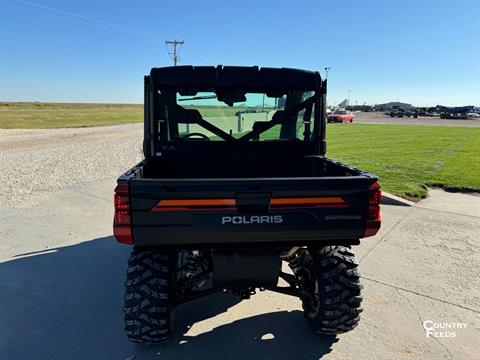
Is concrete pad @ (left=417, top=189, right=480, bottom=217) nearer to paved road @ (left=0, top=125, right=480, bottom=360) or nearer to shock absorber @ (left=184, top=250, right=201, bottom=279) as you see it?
paved road @ (left=0, top=125, right=480, bottom=360)

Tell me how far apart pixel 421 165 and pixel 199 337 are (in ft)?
33.1

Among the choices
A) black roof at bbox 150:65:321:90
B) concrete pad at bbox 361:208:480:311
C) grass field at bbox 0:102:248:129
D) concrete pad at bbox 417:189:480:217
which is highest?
black roof at bbox 150:65:321:90

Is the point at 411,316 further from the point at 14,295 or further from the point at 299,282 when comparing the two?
the point at 14,295

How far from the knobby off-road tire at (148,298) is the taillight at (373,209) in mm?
1523

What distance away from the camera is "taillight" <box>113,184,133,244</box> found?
2326 millimetres

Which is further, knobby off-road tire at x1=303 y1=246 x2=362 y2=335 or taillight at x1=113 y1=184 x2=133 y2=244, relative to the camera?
knobby off-road tire at x1=303 y1=246 x2=362 y2=335

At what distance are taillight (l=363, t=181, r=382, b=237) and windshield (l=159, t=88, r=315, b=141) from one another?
1523 millimetres

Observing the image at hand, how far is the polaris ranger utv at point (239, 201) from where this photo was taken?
2385mm

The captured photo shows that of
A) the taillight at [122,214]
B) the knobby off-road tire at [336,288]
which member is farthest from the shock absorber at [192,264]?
the knobby off-road tire at [336,288]

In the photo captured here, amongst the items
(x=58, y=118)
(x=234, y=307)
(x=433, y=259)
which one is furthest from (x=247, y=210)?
(x=58, y=118)

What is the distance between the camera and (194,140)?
3900mm

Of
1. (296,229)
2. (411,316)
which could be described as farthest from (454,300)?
(296,229)

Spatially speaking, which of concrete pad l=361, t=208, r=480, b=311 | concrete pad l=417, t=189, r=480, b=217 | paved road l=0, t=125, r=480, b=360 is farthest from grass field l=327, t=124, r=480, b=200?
paved road l=0, t=125, r=480, b=360

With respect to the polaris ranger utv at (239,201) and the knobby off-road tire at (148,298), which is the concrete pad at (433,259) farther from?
the knobby off-road tire at (148,298)
